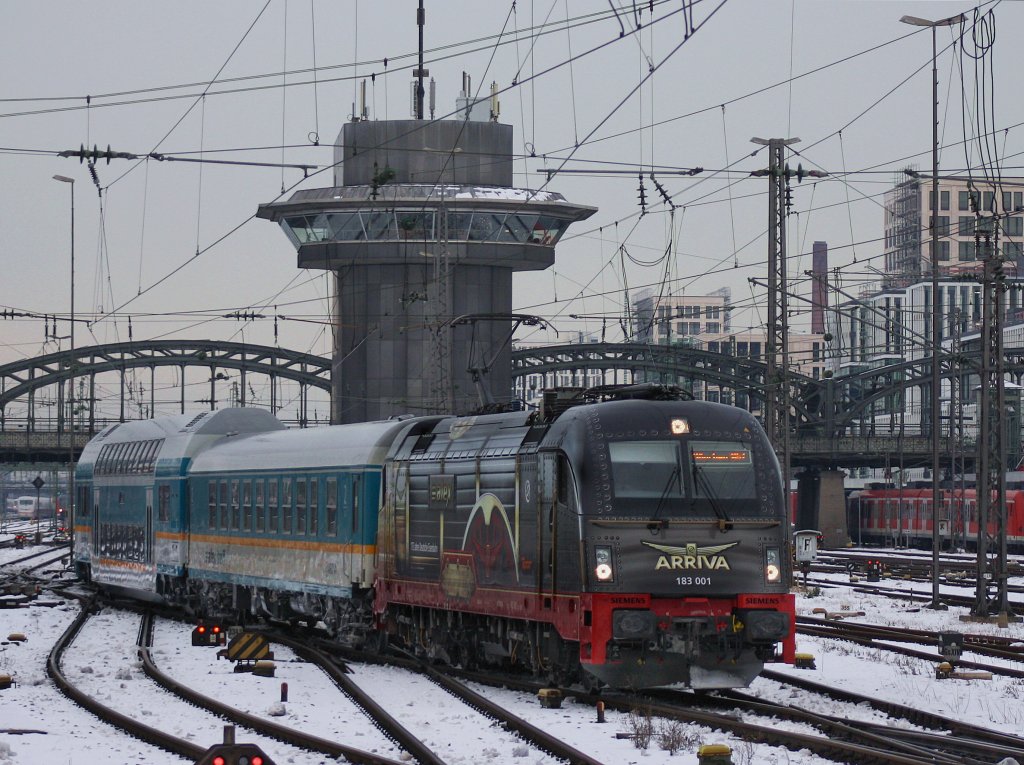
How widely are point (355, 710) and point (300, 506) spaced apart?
9.66 meters

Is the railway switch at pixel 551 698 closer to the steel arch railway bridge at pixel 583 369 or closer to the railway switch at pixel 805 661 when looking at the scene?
the railway switch at pixel 805 661

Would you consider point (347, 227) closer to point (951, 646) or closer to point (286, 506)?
point (286, 506)

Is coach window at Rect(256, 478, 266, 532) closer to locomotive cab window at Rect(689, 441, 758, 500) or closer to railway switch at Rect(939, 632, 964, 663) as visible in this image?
railway switch at Rect(939, 632, 964, 663)

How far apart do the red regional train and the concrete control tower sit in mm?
21521

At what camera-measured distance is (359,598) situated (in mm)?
25359

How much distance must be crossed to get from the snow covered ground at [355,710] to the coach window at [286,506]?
231cm

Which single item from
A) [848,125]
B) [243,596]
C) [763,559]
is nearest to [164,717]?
[763,559]

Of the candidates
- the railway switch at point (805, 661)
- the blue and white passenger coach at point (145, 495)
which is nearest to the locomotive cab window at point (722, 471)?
the railway switch at point (805, 661)

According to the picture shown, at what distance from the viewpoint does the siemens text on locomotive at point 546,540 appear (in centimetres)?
1814

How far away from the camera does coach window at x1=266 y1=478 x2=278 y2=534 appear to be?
28906mm

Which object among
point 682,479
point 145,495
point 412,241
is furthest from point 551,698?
point 412,241

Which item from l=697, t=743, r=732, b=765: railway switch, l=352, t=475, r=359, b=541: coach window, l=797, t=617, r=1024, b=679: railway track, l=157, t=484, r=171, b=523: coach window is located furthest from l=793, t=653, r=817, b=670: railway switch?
l=157, t=484, r=171, b=523: coach window

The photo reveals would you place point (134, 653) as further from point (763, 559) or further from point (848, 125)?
point (848, 125)

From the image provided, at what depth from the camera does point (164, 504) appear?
35.0 meters
